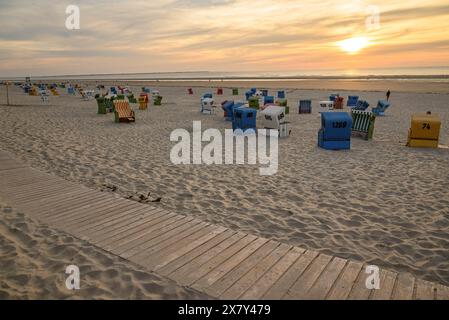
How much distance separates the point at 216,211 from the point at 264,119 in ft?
29.0

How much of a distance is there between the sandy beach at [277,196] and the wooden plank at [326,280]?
426 mm

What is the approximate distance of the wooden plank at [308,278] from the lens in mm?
3770

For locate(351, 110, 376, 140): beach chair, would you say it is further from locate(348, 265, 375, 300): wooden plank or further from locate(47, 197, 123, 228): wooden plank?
locate(47, 197, 123, 228): wooden plank

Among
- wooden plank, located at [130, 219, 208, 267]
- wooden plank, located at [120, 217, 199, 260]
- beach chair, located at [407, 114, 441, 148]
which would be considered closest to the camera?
wooden plank, located at [130, 219, 208, 267]

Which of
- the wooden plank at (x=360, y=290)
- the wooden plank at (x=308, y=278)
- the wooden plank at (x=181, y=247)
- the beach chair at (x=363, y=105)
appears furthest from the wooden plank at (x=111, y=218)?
the beach chair at (x=363, y=105)

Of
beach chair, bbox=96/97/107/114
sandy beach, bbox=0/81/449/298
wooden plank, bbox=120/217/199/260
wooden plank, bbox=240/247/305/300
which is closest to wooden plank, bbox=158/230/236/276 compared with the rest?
sandy beach, bbox=0/81/449/298

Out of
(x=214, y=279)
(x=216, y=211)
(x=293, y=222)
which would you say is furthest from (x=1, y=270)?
(x=293, y=222)

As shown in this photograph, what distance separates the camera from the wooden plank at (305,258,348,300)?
378 centimetres

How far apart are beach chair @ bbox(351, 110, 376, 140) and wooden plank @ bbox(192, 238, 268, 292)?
10069mm

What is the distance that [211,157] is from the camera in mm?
10367

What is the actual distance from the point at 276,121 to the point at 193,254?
1022cm

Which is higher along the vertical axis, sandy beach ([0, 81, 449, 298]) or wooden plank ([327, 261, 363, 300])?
sandy beach ([0, 81, 449, 298])

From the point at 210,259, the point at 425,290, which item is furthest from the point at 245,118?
the point at 425,290

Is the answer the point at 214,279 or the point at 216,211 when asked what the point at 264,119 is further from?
the point at 214,279
